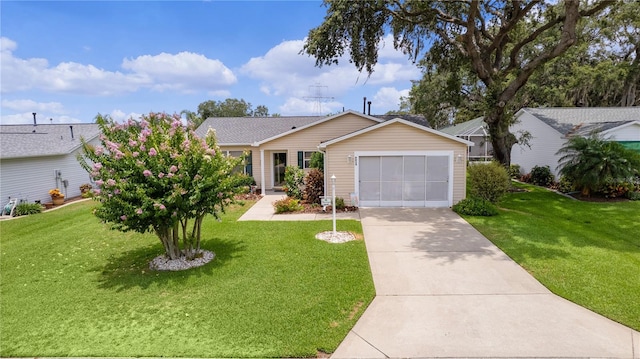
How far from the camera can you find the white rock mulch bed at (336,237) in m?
8.63

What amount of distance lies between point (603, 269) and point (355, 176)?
7893 mm

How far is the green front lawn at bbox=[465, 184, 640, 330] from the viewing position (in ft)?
17.6

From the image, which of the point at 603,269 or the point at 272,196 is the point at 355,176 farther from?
the point at 603,269

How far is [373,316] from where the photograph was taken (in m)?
4.91

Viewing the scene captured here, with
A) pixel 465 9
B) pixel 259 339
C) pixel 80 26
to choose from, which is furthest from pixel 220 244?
pixel 465 9

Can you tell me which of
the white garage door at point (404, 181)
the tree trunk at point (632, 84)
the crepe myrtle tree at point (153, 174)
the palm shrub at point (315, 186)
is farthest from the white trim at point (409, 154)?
the tree trunk at point (632, 84)

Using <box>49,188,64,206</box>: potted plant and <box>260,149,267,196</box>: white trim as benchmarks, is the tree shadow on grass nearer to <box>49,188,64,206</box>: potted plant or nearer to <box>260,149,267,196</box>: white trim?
<box>260,149,267,196</box>: white trim

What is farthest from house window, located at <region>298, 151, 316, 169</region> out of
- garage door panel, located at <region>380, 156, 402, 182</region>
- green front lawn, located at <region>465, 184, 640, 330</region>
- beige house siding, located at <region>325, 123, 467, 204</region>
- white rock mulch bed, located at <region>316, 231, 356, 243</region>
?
green front lawn, located at <region>465, 184, 640, 330</region>

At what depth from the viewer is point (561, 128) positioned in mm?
17844

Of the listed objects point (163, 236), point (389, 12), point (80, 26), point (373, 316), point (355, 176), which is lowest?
point (373, 316)

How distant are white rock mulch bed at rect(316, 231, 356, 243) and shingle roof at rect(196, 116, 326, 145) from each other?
32.1 feet

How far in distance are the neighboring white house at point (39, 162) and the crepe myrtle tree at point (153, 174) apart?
10441 mm

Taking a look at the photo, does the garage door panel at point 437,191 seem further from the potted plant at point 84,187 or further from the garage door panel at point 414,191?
the potted plant at point 84,187

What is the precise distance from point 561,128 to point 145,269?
68.0 ft
